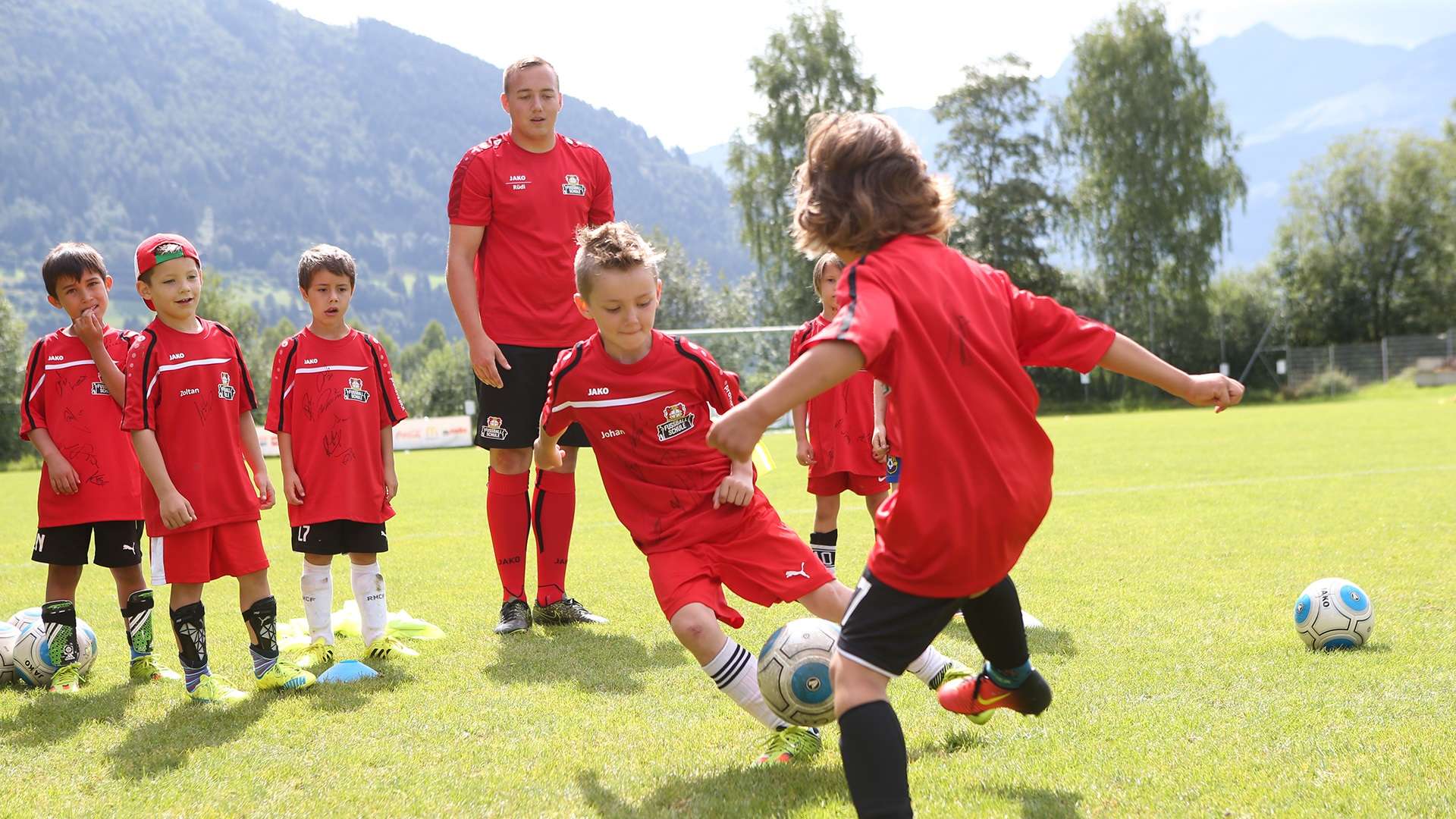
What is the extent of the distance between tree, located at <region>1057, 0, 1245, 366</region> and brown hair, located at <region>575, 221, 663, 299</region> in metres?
43.2

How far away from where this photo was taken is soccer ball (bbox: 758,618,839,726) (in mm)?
3486

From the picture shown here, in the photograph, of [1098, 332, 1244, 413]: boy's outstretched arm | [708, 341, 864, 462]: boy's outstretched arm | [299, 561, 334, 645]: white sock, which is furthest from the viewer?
[299, 561, 334, 645]: white sock

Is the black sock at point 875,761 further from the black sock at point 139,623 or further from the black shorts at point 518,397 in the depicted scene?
the black sock at point 139,623

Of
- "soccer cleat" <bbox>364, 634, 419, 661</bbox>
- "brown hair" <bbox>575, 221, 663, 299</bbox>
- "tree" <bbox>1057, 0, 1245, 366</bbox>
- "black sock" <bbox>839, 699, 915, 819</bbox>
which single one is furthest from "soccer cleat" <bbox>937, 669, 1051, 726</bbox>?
"tree" <bbox>1057, 0, 1245, 366</bbox>

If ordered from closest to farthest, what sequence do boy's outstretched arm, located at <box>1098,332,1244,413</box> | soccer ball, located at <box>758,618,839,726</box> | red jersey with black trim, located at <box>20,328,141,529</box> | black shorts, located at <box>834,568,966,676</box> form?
1. black shorts, located at <box>834,568,966,676</box>
2. boy's outstretched arm, located at <box>1098,332,1244,413</box>
3. soccer ball, located at <box>758,618,839,726</box>
4. red jersey with black trim, located at <box>20,328,141,529</box>

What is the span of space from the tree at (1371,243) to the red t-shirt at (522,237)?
51.2 metres

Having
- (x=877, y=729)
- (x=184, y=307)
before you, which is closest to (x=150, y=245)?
(x=184, y=307)

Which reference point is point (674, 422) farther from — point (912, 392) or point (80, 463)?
point (80, 463)

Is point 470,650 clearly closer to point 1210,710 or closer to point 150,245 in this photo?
point 150,245

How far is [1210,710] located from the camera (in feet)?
12.9

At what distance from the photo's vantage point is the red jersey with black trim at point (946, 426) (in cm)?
262

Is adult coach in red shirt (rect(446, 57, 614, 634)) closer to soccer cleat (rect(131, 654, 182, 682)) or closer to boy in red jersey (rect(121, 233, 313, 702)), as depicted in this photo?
boy in red jersey (rect(121, 233, 313, 702))

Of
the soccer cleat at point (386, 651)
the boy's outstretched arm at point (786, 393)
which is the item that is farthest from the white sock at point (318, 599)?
the boy's outstretched arm at point (786, 393)

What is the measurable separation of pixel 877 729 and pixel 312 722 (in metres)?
2.44
